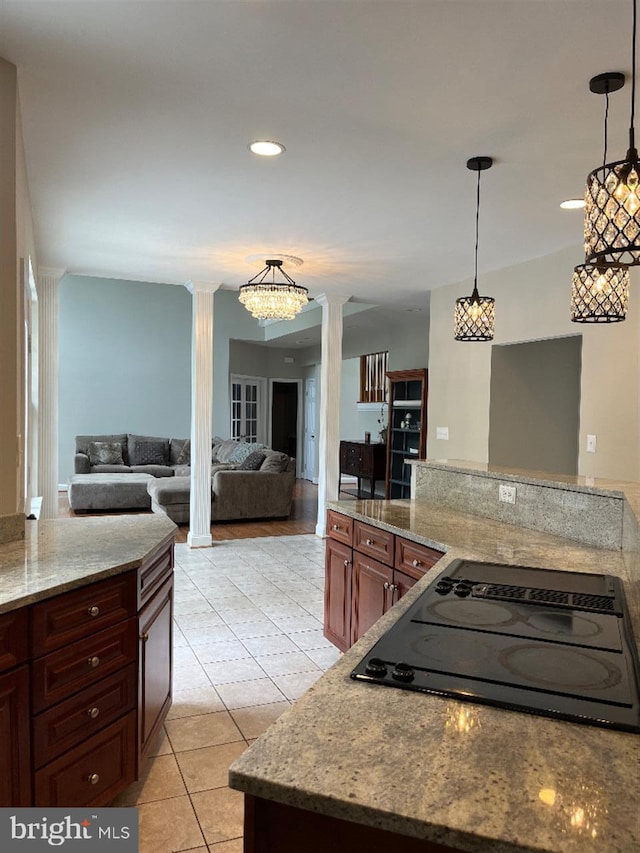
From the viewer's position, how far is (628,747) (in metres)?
0.95

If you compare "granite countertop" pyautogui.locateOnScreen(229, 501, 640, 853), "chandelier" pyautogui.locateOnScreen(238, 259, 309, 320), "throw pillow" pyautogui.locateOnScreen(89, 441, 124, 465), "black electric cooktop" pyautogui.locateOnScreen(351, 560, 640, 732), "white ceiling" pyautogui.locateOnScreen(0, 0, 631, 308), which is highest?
"white ceiling" pyautogui.locateOnScreen(0, 0, 631, 308)

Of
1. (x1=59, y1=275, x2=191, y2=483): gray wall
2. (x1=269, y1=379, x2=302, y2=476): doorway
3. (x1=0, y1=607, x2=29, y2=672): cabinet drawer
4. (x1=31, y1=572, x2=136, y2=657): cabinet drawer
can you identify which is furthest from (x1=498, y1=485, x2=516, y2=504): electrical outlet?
(x1=269, y1=379, x2=302, y2=476): doorway

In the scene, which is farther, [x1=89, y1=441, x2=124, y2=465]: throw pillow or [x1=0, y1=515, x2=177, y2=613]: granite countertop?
[x1=89, y1=441, x2=124, y2=465]: throw pillow

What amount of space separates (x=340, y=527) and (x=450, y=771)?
2.44 m

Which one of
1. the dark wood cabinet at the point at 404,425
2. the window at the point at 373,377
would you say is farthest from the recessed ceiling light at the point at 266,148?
the window at the point at 373,377

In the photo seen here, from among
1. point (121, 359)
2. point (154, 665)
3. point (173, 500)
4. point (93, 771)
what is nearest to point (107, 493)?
point (173, 500)

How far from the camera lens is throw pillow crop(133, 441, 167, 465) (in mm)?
9445

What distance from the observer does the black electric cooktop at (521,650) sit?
1.10 metres

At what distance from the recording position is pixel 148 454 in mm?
9461

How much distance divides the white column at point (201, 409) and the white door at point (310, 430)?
232 inches

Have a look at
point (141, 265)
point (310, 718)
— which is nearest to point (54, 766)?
point (310, 718)

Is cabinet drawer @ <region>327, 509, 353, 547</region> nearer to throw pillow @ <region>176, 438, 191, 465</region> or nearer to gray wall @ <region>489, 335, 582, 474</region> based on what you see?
gray wall @ <region>489, 335, 582, 474</region>

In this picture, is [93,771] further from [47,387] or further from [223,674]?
[47,387]

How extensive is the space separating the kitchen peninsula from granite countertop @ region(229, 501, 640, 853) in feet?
Answer: 3.08
